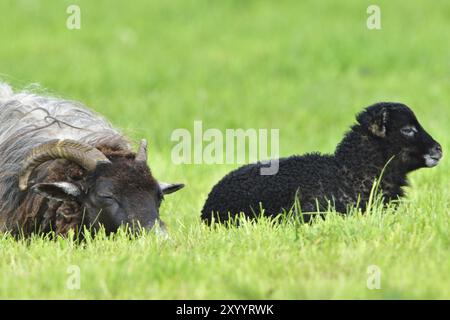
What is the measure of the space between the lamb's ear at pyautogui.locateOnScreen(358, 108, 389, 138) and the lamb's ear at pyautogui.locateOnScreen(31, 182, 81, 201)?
261 centimetres

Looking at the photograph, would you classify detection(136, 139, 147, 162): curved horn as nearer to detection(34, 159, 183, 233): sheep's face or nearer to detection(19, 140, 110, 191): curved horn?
detection(34, 159, 183, 233): sheep's face

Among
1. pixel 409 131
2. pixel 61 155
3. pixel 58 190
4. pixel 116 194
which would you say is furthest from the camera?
pixel 409 131

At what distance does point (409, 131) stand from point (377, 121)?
0.29 metres

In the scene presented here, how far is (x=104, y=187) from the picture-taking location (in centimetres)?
782

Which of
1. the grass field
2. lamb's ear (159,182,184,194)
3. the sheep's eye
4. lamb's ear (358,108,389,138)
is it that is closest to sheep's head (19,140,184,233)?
the grass field

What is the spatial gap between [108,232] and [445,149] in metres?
5.05

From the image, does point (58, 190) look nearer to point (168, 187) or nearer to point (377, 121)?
point (168, 187)

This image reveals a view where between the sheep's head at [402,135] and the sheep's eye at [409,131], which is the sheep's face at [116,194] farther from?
the sheep's eye at [409,131]

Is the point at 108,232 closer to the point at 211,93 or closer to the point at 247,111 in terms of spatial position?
the point at 247,111

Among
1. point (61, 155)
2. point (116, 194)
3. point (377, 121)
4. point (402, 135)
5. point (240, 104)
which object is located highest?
point (240, 104)

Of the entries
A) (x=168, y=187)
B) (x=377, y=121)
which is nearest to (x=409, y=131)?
(x=377, y=121)

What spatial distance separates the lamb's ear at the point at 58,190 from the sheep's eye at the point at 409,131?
2.84m
